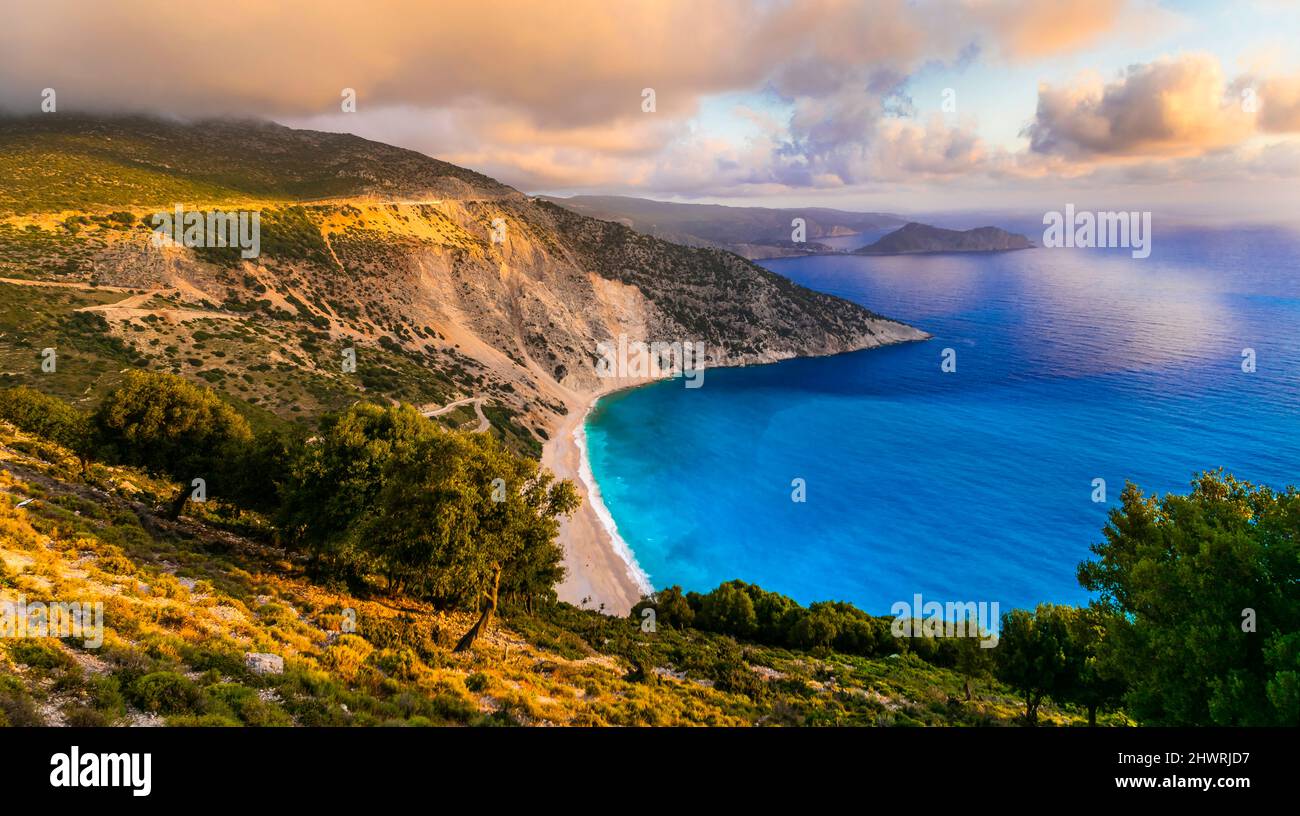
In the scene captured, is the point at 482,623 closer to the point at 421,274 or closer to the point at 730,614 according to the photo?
the point at 730,614

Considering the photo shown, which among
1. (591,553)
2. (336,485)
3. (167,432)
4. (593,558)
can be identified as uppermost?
(167,432)

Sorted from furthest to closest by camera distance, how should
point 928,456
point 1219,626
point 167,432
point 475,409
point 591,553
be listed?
point 928,456
point 475,409
point 591,553
point 167,432
point 1219,626

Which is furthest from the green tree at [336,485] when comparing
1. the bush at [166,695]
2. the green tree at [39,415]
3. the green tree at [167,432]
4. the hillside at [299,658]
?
the green tree at [39,415]

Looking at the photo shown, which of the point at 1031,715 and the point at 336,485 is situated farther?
the point at 336,485

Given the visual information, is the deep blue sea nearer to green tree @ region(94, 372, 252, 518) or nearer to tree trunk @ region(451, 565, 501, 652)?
tree trunk @ region(451, 565, 501, 652)

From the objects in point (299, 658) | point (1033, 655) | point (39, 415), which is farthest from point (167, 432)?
point (1033, 655)
